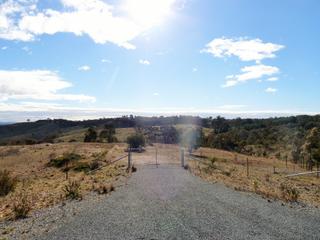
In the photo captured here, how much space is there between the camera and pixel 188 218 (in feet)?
40.2

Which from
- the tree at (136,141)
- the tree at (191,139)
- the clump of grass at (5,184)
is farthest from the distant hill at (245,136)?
the clump of grass at (5,184)

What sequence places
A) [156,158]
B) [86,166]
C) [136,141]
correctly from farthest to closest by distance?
[136,141], [156,158], [86,166]

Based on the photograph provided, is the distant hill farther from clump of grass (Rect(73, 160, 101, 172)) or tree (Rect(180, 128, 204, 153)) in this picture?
clump of grass (Rect(73, 160, 101, 172))

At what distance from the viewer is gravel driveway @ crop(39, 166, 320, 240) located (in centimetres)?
1052

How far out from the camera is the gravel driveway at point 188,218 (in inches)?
414

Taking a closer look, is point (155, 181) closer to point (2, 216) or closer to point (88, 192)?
point (88, 192)

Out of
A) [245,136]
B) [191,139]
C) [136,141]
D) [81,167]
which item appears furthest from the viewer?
[245,136]

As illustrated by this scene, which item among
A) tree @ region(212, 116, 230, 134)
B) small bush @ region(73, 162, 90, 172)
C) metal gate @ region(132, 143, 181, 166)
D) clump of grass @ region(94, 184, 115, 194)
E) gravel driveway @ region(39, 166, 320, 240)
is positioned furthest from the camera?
tree @ region(212, 116, 230, 134)

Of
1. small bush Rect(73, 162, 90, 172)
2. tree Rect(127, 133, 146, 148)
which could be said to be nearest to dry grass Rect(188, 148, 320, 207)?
small bush Rect(73, 162, 90, 172)

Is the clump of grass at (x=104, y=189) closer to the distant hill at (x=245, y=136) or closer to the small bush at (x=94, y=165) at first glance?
the small bush at (x=94, y=165)

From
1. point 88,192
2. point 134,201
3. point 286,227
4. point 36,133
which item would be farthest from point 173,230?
point 36,133

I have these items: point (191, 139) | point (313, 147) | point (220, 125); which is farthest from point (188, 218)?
point (220, 125)

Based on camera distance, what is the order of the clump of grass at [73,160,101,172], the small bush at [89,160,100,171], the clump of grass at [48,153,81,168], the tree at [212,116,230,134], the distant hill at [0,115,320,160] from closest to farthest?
the small bush at [89,160,100,171]
the clump of grass at [73,160,101,172]
the clump of grass at [48,153,81,168]
the distant hill at [0,115,320,160]
the tree at [212,116,230,134]

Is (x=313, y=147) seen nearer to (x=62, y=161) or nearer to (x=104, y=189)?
(x=62, y=161)
